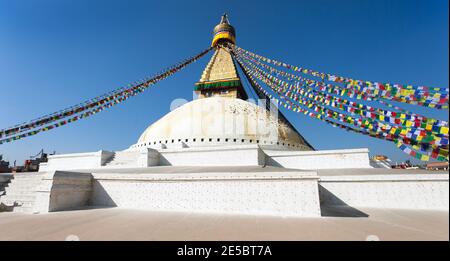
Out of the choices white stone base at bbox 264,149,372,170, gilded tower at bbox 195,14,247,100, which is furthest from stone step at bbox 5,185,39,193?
gilded tower at bbox 195,14,247,100

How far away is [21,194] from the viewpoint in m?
7.11

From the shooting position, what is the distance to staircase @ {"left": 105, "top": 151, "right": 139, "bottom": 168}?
38.4ft

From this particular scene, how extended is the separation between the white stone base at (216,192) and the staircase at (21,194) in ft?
5.58

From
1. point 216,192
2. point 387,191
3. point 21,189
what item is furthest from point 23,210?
point 387,191

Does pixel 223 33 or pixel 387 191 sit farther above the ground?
pixel 223 33

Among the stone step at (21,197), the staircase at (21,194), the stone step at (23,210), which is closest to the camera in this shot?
the stone step at (23,210)

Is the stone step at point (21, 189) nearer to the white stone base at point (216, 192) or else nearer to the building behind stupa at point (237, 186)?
the building behind stupa at point (237, 186)

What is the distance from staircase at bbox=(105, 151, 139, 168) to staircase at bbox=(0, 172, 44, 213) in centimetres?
395

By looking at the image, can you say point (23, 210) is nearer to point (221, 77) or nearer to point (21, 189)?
point (21, 189)

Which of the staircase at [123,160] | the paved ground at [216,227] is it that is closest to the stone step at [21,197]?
the paved ground at [216,227]

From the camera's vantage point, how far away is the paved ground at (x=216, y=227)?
12.1 ft

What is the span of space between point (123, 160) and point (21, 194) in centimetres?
547
